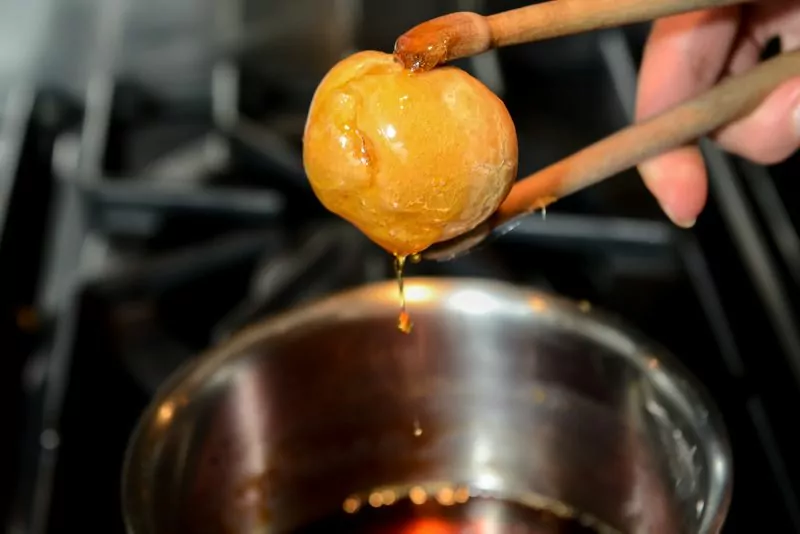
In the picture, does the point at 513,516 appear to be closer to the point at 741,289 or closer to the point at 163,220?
the point at 741,289

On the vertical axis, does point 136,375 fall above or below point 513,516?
above

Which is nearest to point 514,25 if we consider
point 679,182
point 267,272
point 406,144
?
point 406,144

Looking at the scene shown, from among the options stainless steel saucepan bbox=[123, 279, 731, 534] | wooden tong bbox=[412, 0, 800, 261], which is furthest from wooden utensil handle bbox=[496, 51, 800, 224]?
stainless steel saucepan bbox=[123, 279, 731, 534]

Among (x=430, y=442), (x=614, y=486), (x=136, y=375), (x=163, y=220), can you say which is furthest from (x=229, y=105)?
(x=614, y=486)

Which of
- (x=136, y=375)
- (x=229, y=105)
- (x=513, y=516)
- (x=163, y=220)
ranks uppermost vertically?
(x=229, y=105)

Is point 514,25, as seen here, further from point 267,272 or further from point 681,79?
point 267,272

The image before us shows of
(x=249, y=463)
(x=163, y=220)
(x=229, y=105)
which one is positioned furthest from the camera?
(x=229, y=105)

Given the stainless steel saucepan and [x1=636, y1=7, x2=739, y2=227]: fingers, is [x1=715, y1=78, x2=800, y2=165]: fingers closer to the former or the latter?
[x1=636, y1=7, x2=739, y2=227]: fingers

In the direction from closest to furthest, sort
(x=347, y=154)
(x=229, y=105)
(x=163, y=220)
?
(x=347, y=154) → (x=163, y=220) → (x=229, y=105)
